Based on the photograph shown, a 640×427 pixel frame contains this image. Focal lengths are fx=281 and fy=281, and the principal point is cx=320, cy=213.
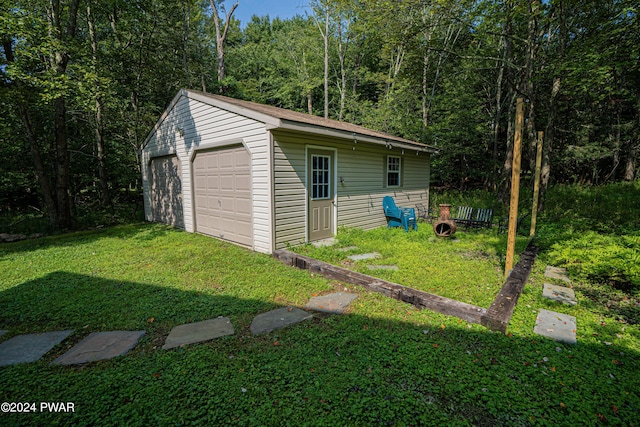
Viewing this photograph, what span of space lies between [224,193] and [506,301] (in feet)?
18.9

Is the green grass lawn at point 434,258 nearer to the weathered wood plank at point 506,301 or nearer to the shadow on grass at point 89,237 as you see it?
the weathered wood plank at point 506,301

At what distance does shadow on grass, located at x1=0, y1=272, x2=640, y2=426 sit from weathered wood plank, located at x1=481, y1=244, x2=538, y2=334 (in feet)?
0.43

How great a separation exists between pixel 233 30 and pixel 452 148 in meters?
19.8

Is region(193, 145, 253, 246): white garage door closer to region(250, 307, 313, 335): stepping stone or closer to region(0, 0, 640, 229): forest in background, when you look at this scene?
region(250, 307, 313, 335): stepping stone

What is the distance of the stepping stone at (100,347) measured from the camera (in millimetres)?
2461

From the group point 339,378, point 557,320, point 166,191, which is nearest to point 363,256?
point 557,320

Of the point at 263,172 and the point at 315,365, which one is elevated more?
the point at 263,172

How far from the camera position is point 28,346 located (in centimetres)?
267

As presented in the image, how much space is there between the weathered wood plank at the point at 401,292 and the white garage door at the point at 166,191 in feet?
16.3

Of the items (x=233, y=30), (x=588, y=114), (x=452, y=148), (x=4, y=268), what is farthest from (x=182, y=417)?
(x=233, y=30)

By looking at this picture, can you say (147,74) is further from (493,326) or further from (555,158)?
(555,158)

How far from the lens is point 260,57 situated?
21344 millimetres

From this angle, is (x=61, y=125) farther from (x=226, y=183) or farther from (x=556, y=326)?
(x=556, y=326)

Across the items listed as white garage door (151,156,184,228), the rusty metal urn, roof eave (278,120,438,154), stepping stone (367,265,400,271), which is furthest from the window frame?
white garage door (151,156,184,228)
